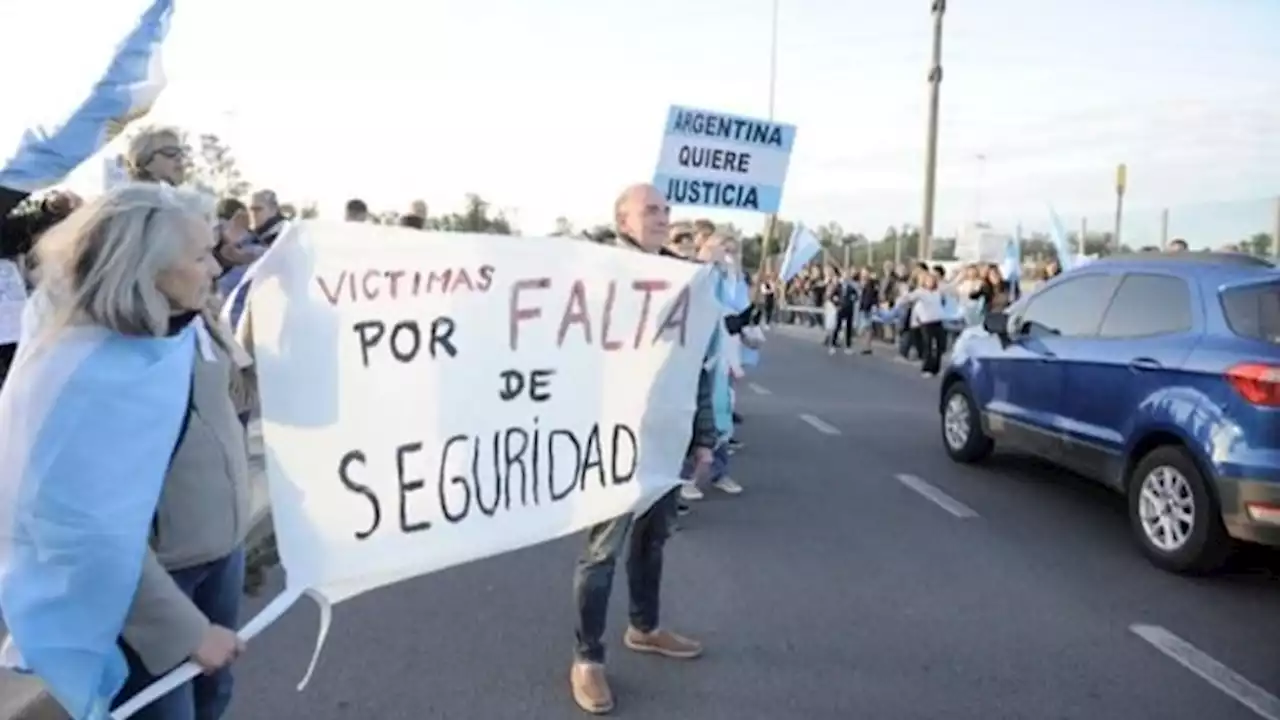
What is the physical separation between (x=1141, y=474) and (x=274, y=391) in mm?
5714

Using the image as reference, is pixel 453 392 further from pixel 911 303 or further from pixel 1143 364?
pixel 911 303

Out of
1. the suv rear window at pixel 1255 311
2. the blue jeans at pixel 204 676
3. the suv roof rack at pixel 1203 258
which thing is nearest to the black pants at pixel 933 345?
the suv roof rack at pixel 1203 258

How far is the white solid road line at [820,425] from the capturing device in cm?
1188

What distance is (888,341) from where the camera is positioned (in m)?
27.5

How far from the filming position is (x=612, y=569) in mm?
4316

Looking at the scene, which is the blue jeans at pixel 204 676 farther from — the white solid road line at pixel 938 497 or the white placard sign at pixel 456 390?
the white solid road line at pixel 938 497

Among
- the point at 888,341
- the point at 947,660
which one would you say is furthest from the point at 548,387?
the point at 888,341

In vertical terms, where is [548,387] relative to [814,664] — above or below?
above

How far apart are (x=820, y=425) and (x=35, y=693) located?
9.17 metres

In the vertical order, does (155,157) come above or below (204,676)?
above

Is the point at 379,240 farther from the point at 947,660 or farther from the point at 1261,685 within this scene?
the point at 1261,685

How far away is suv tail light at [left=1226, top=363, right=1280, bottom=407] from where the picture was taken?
611 cm

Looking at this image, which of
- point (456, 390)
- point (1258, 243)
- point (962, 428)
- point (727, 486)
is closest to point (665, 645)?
point (456, 390)

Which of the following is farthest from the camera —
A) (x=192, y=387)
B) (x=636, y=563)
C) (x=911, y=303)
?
(x=911, y=303)
